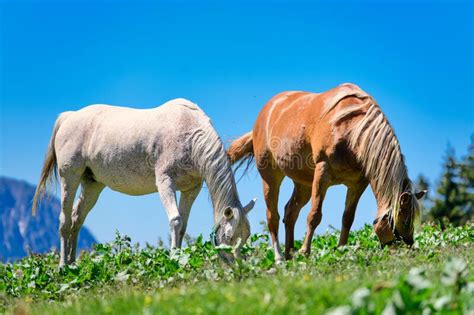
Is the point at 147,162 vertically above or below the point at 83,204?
above

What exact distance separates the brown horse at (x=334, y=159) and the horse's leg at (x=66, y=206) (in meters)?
2.76

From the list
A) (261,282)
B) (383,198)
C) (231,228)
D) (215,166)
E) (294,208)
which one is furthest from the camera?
(294,208)

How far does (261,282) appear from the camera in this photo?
5344mm

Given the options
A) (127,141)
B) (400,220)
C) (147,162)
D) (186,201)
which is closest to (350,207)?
(400,220)

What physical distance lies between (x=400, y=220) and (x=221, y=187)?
2.26m

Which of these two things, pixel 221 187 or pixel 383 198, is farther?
pixel 221 187

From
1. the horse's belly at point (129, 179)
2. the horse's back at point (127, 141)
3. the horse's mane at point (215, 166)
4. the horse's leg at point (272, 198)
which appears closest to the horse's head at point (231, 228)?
the horse's mane at point (215, 166)

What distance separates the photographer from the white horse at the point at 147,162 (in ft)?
32.2

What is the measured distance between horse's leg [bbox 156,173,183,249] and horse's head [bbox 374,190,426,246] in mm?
2544

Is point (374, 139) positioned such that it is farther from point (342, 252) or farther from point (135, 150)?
point (135, 150)

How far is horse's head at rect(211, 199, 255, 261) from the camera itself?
933 centimetres

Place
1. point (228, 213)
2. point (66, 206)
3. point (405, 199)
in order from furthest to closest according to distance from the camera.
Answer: point (66, 206), point (228, 213), point (405, 199)

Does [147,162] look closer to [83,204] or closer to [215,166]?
[215,166]

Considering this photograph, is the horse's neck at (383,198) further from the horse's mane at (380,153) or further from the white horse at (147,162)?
the white horse at (147,162)
